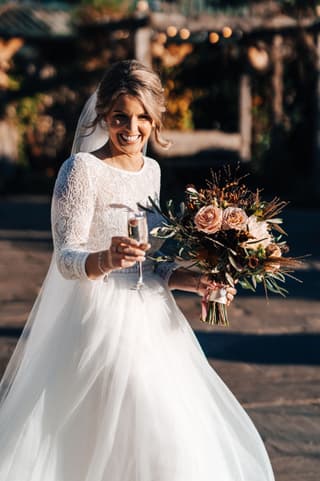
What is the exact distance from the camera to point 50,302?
3232 millimetres

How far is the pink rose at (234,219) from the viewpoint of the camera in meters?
2.91

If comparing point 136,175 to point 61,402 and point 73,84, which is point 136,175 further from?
point 73,84

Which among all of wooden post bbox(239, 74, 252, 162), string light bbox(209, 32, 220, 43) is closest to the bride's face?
string light bbox(209, 32, 220, 43)

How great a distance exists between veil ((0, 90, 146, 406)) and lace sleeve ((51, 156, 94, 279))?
0.83 feet

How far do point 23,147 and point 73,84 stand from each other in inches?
108

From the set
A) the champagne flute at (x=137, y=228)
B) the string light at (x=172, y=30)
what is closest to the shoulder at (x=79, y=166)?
the champagne flute at (x=137, y=228)

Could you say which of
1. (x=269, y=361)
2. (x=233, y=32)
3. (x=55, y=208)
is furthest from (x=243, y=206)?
(x=233, y=32)

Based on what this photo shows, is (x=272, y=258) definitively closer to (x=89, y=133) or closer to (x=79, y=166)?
(x=79, y=166)

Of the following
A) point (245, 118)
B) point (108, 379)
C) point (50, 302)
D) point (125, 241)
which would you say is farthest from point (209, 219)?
point (245, 118)

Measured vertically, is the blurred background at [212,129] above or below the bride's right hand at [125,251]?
above

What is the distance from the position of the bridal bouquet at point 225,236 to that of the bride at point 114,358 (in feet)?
0.39

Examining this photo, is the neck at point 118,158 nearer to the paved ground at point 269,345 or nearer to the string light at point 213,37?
the paved ground at point 269,345

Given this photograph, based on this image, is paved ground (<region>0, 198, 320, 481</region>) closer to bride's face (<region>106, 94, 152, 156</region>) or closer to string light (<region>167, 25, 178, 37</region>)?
bride's face (<region>106, 94, 152, 156</region>)

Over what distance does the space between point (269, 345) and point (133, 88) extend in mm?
3542
